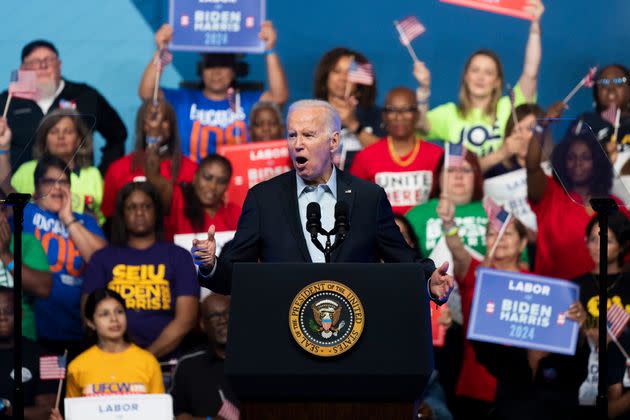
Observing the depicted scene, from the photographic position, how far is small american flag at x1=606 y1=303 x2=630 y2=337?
611 centimetres

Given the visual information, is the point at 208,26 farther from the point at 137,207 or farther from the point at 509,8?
the point at 509,8

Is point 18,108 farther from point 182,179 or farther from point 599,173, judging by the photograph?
point 599,173

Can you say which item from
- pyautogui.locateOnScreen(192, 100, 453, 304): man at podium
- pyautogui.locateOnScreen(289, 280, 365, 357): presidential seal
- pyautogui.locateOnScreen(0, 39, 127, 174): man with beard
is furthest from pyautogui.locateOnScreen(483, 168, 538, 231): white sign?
pyautogui.locateOnScreen(289, 280, 365, 357): presidential seal

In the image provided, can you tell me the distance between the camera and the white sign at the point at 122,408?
523 cm

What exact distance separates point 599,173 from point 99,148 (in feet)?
10.4

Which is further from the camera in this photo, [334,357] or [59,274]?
[59,274]

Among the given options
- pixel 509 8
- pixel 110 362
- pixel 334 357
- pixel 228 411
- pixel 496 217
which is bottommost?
pixel 228 411

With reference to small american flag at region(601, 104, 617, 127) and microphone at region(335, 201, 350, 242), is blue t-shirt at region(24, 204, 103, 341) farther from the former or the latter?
microphone at region(335, 201, 350, 242)

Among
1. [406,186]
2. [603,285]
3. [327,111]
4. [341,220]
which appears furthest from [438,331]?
[341,220]

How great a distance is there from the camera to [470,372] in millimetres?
6367

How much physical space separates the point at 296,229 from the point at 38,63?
3883mm

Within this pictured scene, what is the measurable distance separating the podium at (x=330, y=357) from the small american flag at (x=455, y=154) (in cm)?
393

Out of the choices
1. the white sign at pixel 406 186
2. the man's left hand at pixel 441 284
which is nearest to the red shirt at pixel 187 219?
the white sign at pixel 406 186

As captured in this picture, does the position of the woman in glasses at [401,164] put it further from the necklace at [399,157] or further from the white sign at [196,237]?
the white sign at [196,237]
